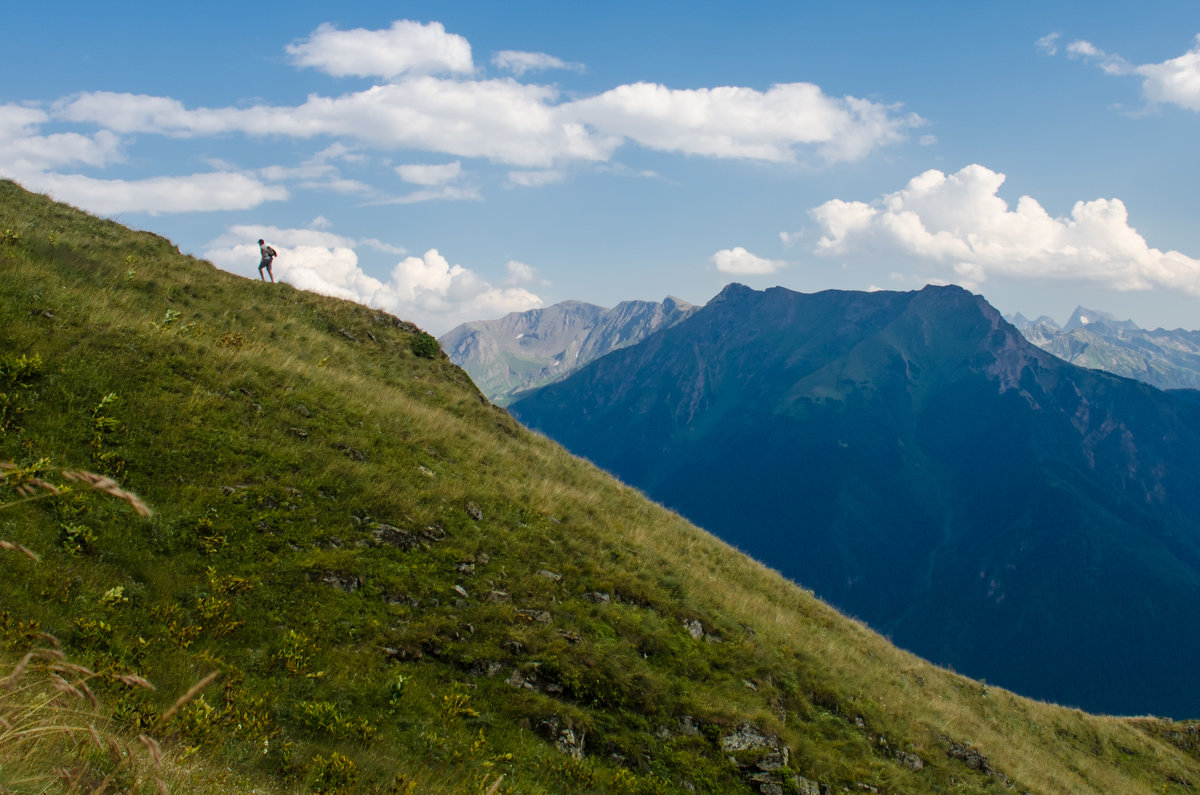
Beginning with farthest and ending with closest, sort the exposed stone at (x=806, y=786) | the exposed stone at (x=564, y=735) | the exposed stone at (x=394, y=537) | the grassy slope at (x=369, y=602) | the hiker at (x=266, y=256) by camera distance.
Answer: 1. the hiker at (x=266, y=256)
2. the exposed stone at (x=394, y=537)
3. the exposed stone at (x=806, y=786)
4. the exposed stone at (x=564, y=735)
5. the grassy slope at (x=369, y=602)

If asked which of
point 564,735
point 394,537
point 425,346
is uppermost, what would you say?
point 425,346

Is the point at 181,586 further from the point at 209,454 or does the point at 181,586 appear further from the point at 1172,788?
the point at 1172,788

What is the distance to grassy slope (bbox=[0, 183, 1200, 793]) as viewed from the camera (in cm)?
909

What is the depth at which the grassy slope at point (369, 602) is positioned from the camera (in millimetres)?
9094

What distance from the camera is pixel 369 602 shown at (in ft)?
39.1

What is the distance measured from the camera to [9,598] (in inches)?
341

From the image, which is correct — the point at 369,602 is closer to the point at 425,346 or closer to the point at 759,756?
the point at 759,756

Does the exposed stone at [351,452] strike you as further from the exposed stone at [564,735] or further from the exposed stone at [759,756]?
the exposed stone at [759,756]

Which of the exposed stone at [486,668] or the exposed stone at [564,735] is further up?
the exposed stone at [486,668]

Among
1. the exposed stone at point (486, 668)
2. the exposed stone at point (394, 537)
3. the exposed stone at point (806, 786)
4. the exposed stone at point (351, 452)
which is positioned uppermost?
the exposed stone at point (351, 452)

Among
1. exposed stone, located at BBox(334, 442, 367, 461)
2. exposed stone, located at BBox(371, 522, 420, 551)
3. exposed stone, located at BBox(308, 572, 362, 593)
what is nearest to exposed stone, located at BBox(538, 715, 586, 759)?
exposed stone, located at BBox(308, 572, 362, 593)

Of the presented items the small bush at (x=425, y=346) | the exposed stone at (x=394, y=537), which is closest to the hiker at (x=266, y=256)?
the small bush at (x=425, y=346)

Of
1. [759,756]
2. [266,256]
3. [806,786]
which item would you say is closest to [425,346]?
[266,256]

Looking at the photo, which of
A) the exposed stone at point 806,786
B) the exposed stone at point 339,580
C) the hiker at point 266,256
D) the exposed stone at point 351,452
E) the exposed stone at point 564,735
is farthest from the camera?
the hiker at point 266,256
